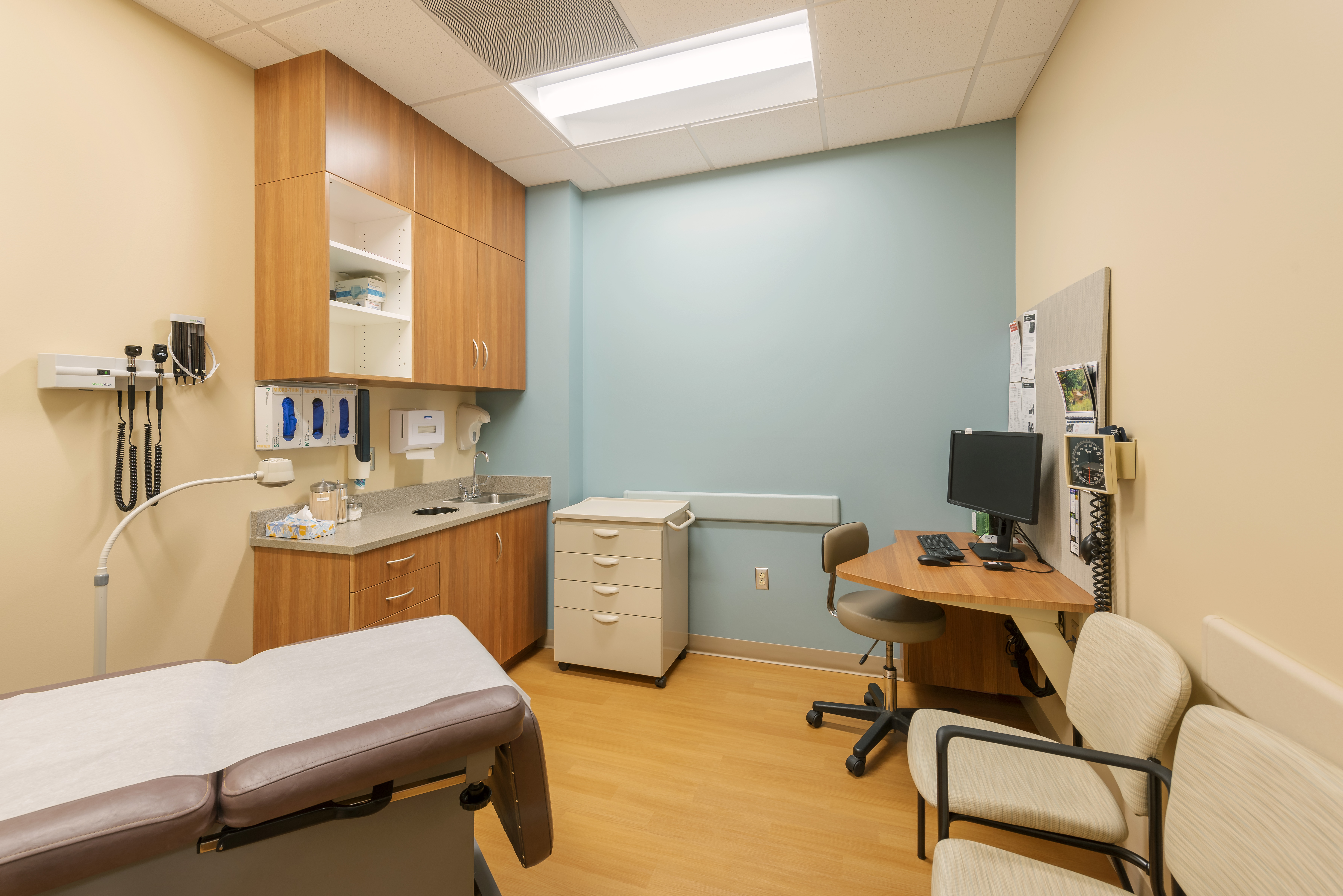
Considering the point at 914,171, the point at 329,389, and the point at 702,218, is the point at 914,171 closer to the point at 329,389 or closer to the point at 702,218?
the point at 702,218

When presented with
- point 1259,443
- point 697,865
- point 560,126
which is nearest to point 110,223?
point 560,126

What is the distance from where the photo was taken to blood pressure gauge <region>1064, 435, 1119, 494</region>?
5.15 ft

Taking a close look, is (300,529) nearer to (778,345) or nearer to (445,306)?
(445,306)

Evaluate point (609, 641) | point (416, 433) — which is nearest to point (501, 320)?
point (416, 433)

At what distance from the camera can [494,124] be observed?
276cm

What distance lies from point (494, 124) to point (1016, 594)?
3.03 m

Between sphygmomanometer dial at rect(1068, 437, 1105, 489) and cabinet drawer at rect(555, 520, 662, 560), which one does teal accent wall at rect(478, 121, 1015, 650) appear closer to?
cabinet drawer at rect(555, 520, 662, 560)

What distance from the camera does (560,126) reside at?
2.81 m

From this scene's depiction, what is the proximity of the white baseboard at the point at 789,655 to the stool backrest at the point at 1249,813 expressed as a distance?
1834 millimetres

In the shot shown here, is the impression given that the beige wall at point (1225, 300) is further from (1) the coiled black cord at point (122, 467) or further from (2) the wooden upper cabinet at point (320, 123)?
(1) the coiled black cord at point (122, 467)

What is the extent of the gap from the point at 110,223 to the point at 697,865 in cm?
286

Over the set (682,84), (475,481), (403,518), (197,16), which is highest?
(682,84)

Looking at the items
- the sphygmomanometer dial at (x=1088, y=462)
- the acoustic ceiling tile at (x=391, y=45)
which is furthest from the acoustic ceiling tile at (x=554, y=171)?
the sphygmomanometer dial at (x=1088, y=462)

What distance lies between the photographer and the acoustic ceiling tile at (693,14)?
79.2 inches
